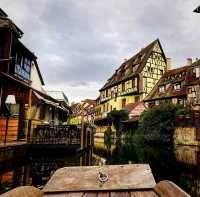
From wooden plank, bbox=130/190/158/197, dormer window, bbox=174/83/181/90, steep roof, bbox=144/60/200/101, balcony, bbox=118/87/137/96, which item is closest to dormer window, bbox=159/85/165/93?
steep roof, bbox=144/60/200/101

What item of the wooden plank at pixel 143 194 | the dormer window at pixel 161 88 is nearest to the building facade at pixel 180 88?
the dormer window at pixel 161 88

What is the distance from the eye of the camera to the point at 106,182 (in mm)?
2713

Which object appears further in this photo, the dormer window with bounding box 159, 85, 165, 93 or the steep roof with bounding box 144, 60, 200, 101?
the dormer window with bounding box 159, 85, 165, 93

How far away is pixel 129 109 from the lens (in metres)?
43.8

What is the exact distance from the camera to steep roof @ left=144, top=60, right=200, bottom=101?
117 ft

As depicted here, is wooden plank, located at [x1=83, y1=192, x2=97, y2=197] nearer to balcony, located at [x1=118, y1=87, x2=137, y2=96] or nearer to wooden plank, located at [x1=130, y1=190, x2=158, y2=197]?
wooden plank, located at [x1=130, y1=190, x2=158, y2=197]

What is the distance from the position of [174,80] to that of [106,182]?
3923cm

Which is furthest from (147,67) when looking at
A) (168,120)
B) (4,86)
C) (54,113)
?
(4,86)

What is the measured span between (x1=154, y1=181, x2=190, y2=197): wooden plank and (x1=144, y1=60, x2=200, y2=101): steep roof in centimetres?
3247

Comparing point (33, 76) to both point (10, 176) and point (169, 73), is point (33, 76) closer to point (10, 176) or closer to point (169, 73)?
point (10, 176)

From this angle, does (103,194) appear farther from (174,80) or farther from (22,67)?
(174,80)

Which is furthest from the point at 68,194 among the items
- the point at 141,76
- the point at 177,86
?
the point at 141,76

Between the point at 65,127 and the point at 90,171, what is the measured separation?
15.8 metres

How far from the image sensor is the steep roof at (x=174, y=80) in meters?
35.6
